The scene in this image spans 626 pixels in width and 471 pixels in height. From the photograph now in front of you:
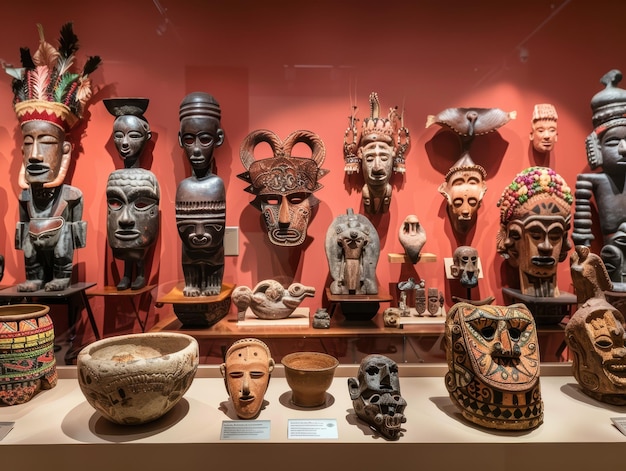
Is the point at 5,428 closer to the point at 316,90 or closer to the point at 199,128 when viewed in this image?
the point at 199,128

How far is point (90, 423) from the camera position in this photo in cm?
155

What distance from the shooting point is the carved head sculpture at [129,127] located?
8.46 feet

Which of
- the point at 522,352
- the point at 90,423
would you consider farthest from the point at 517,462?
the point at 90,423

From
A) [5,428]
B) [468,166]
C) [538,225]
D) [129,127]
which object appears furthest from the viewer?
[468,166]

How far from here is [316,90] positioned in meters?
2.78

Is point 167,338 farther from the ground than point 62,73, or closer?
closer

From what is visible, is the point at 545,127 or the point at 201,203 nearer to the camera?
the point at 201,203

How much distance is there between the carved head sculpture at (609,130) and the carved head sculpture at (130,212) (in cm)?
243

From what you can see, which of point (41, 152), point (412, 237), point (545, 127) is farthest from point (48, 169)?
point (545, 127)

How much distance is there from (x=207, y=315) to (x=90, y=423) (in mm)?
971

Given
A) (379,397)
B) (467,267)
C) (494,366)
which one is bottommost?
(379,397)

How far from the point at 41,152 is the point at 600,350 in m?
2.69

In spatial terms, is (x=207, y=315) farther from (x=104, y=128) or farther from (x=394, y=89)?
(x=394, y=89)

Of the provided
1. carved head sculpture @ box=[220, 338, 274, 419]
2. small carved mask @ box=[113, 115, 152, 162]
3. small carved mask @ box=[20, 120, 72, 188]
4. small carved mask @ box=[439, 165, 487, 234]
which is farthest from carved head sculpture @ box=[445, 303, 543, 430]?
small carved mask @ box=[20, 120, 72, 188]
